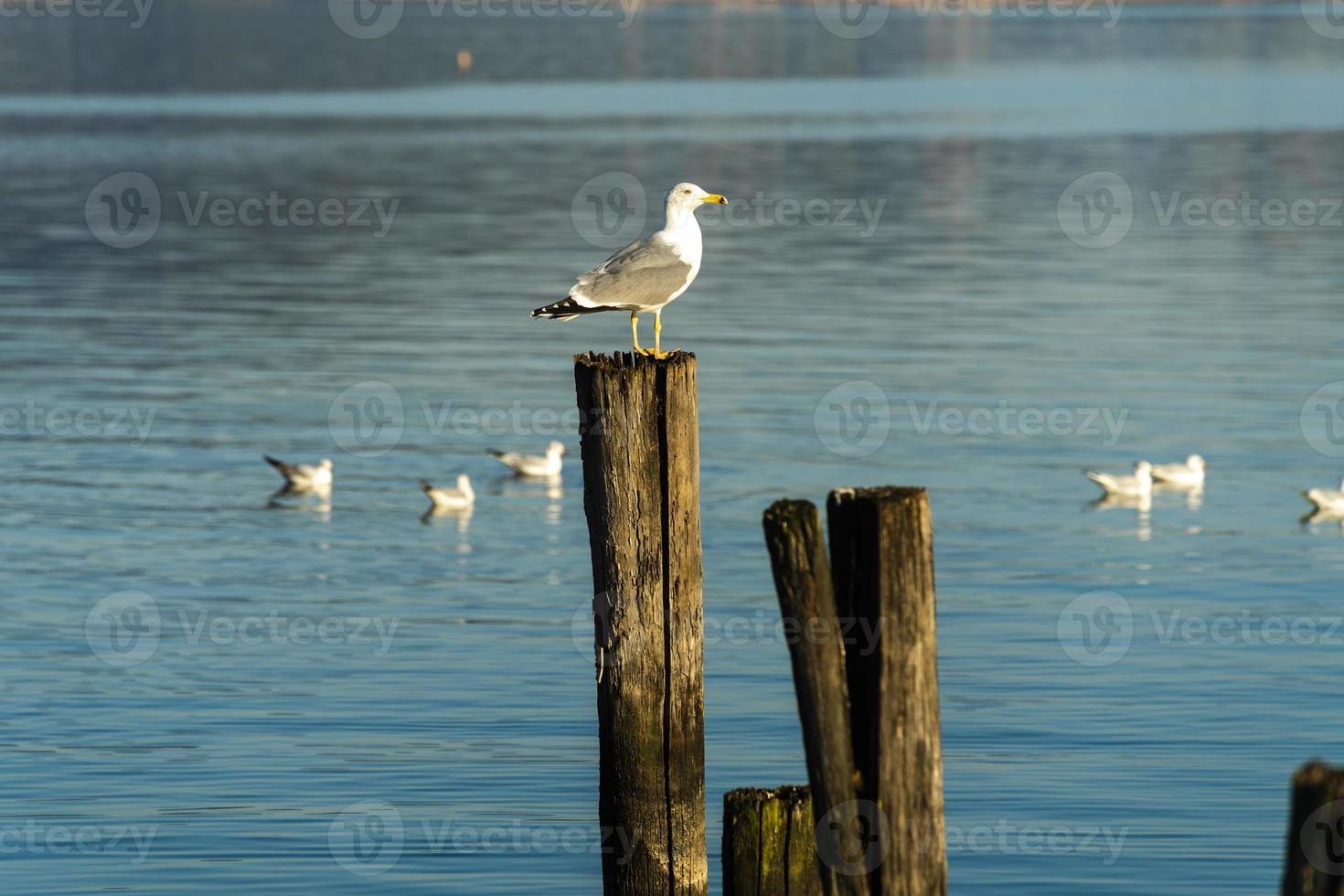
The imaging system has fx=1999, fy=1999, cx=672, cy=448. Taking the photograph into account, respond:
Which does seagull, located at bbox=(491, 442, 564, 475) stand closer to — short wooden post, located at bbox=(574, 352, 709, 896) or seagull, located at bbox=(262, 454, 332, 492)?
seagull, located at bbox=(262, 454, 332, 492)

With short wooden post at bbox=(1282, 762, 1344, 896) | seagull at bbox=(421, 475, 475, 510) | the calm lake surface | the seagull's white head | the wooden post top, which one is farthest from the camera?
seagull at bbox=(421, 475, 475, 510)

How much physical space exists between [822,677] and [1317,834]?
2.24m

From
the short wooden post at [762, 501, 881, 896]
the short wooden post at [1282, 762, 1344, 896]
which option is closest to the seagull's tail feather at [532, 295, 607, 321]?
the short wooden post at [762, 501, 881, 896]

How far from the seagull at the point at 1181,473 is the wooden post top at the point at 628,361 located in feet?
45.3

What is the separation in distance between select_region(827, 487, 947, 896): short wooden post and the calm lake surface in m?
4.44

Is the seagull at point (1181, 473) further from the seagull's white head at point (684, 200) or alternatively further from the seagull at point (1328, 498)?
the seagull's white head at point (684, 200)

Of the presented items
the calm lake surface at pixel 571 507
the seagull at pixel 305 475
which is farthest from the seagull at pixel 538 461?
the seagull at pixel 305 475

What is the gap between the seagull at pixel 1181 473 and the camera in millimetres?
21797

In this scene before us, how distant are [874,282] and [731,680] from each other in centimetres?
2334

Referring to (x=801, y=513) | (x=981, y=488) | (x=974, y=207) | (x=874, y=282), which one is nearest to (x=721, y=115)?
(x=974, y=207)

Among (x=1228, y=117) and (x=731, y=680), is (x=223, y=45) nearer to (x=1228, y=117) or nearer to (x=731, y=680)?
(x=1228, y=117)

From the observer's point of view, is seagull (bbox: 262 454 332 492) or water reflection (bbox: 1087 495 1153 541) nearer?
water reflection (bbox: 1087 495 1153 541)

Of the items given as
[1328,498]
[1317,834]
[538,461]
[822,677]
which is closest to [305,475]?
[538,461]

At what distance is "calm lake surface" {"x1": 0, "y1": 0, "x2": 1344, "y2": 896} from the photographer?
1298cm
